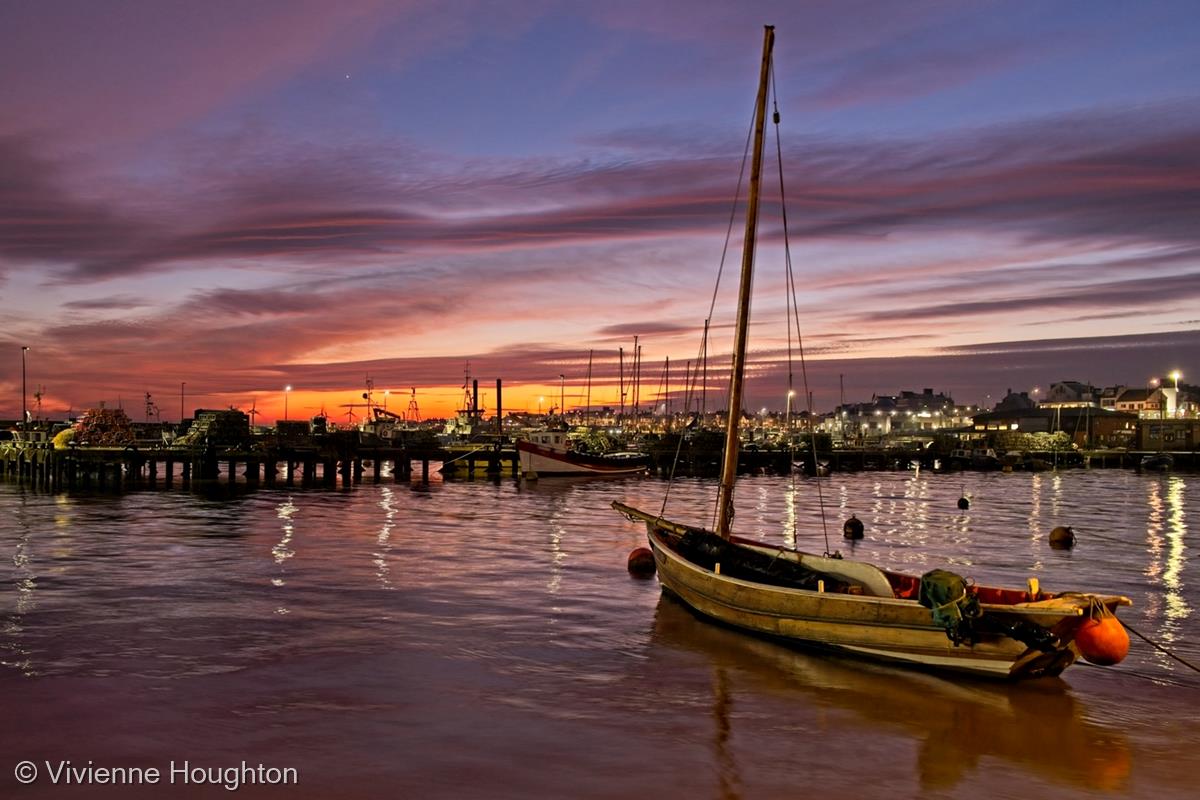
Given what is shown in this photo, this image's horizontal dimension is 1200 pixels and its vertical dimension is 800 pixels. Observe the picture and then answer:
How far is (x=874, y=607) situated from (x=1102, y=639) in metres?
3.66

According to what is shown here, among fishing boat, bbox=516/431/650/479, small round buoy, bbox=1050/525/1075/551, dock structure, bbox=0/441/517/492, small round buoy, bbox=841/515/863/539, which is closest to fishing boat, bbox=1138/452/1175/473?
fishing boat, bbox=516/431/650/479

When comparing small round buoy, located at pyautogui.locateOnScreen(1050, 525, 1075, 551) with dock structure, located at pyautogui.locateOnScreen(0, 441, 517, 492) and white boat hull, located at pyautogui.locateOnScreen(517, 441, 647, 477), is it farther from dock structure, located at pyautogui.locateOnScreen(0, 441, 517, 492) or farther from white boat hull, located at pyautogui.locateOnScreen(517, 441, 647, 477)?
dock structure, located at pyautogui.locateOnScreen(0, 441, 517, 492)

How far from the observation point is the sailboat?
15234mm

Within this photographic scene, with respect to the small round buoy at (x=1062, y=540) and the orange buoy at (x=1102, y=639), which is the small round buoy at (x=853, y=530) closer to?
the small round buoy at (x=1062, y=540)

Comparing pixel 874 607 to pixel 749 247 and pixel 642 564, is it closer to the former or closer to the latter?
pixel 749 247

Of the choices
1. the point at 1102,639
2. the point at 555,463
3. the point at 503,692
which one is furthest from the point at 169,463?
the point at 1102,639

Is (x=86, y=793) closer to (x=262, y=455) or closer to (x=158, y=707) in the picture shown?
(x=158, y=707)

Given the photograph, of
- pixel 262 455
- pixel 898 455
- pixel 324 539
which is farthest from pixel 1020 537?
pixel 898 455

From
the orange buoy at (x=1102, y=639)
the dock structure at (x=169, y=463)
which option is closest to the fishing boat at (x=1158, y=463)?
the dock structure at (x=169, y=463)

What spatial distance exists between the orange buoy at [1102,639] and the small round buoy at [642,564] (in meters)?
15.2

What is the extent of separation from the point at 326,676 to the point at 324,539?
2197 cm

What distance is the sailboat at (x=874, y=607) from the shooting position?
15.2m

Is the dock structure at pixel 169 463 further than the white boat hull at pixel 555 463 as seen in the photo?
No

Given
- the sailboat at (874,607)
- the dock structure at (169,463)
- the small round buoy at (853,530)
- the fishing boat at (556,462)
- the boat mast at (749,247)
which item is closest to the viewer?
the sailboat at (874,607)
